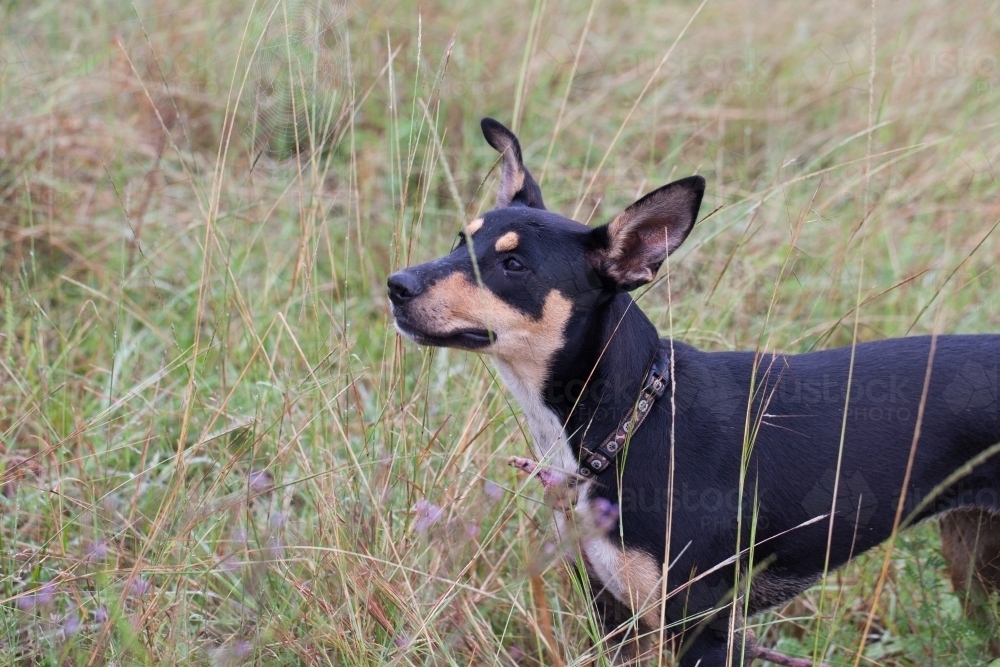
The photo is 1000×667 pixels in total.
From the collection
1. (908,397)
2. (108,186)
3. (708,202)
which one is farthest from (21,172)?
(908,397)

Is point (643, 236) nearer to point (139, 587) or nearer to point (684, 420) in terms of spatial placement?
point (684, 420)

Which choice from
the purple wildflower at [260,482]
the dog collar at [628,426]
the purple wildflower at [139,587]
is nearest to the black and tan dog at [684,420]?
the dog collar at [628,426]

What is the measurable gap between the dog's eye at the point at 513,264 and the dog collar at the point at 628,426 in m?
0.48

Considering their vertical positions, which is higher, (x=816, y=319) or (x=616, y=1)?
(x=616, y=1)

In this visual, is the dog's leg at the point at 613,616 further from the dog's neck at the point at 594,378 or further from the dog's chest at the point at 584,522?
the dog's neck at the point at 594,378

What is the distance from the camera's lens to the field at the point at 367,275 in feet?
9.14

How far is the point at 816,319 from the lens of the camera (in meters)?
4.50

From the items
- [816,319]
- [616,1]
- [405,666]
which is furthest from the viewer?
[616,1]

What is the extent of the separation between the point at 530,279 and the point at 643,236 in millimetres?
348

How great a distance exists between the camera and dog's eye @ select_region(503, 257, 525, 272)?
290 centimetres

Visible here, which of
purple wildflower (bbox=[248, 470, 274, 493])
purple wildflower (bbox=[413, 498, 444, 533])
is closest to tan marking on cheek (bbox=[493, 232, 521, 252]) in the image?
purple wildflower (bbox=[413, 498, 444, 533])

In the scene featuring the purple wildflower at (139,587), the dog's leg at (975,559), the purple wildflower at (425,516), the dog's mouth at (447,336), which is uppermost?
the dog's mouth at (447,336)

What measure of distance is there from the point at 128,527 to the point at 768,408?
183 cm

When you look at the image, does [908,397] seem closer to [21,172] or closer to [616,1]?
[21,172]
